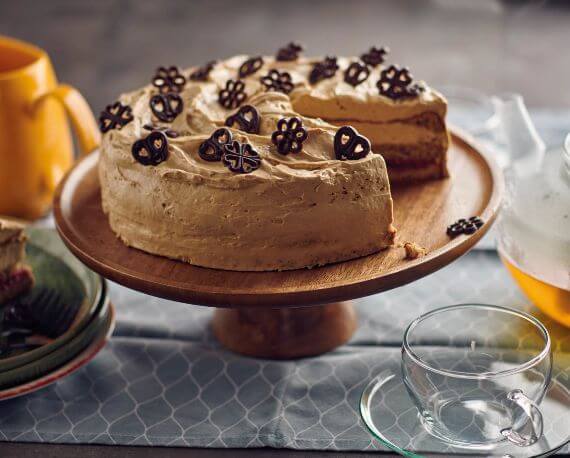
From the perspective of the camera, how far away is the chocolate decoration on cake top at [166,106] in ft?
9.30

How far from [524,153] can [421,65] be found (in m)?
2.47

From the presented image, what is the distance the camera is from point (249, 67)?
10.4 feet

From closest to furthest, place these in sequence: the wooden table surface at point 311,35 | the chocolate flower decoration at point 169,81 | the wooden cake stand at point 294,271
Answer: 1. the wooden cake stand at point 294,271
2. the chocolate flower decoration at point 169,81
3. the wooden table surface at point 311,35

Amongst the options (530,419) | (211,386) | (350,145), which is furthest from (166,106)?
(530,419)

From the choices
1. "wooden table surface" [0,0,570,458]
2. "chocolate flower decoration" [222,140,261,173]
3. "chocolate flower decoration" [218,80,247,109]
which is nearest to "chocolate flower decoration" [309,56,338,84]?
"chocolate flower decoration" [218,80,247,109]

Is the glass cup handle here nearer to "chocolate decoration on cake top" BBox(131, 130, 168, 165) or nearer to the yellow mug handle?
"chocolate decoration on cake top" BBox(131, 130, 168, 165)

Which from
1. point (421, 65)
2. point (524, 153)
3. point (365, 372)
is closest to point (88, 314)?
point (365, 372)

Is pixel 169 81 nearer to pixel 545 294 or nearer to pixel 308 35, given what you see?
pixel 545 294

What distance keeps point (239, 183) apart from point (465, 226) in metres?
0.66

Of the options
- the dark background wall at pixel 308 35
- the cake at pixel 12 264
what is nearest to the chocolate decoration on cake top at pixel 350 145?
A: the cake at pixel 12 264

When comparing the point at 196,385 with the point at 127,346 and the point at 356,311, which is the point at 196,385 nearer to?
the point at 127,346

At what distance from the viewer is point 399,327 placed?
293 centimetres

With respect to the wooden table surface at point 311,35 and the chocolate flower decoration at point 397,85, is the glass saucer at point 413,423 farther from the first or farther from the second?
the wooden table surface at point 311,35

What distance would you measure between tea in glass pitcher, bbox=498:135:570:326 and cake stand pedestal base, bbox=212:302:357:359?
553 millimetres
